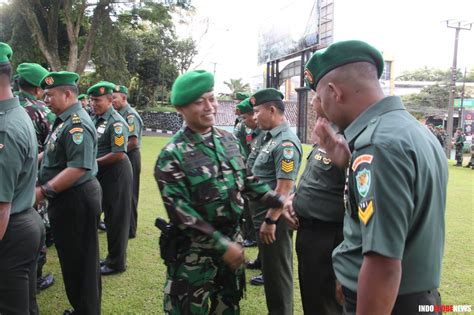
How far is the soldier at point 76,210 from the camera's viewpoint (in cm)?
291

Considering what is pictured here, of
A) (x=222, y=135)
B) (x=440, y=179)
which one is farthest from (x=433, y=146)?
(x=222, y=135)

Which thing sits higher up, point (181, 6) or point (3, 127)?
point (181, 6)

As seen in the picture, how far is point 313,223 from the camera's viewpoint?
8.32ft

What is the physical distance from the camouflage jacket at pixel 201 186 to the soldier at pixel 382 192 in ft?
2.38

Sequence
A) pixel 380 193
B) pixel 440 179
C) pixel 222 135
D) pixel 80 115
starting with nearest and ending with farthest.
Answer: pixel 380 193 → pixel 440 179 → pixel 222 135 → pixel 80 115

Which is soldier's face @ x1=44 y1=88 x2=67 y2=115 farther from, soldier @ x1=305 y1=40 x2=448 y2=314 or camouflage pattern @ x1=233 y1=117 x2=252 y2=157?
camouflage pattern @ x1=233 y1=117 x2=252 y2=157

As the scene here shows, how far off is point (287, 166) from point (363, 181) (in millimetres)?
1980

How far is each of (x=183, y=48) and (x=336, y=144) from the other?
30.2 meters

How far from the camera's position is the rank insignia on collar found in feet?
4.24

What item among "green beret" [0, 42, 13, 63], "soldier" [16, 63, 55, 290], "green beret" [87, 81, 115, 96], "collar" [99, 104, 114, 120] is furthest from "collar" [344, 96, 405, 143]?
"green beret" [87, 81, 115, 96]

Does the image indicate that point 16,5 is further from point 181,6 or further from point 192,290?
point 192,290

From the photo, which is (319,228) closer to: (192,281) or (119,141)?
(192,281)

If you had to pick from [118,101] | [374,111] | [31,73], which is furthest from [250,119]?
[374,111]

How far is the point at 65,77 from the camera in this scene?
315 centimetres
